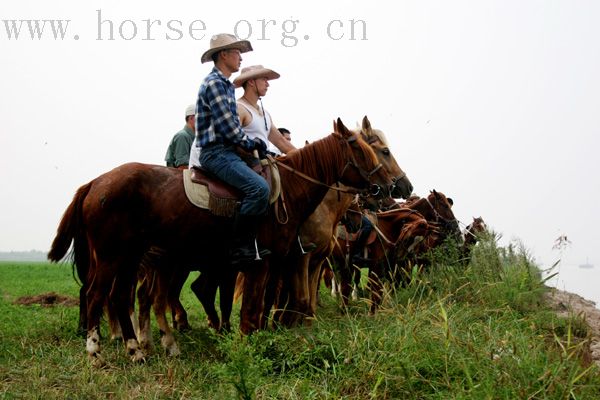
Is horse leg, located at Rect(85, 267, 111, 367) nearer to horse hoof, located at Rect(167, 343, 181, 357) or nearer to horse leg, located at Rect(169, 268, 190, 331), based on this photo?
horse hoof, located at Rect(167, 343, 181, 357)

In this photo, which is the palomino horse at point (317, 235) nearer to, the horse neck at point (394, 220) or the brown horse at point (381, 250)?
the brown horse at point (381, 250)

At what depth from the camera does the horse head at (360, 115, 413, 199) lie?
7.59 m

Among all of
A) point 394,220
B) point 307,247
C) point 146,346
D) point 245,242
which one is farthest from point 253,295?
point 394,220

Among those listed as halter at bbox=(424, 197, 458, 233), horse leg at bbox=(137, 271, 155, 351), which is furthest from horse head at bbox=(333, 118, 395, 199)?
halter at bbox=(424, 197, 458, 233)

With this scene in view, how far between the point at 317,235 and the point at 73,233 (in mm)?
2731

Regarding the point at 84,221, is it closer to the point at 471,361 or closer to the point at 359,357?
the point at 359,357

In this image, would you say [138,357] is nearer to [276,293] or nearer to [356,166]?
[276,293]

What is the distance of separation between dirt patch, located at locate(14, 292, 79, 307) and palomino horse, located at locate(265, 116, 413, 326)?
17.4ft

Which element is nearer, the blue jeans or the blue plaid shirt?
the blue jeans

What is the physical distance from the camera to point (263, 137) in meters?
7.25

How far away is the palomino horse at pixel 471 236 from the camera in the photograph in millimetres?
9720

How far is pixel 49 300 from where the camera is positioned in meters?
12.0

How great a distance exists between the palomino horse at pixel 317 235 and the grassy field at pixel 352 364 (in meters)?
1.13

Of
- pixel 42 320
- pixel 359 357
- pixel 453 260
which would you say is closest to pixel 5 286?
pixel 42 320
